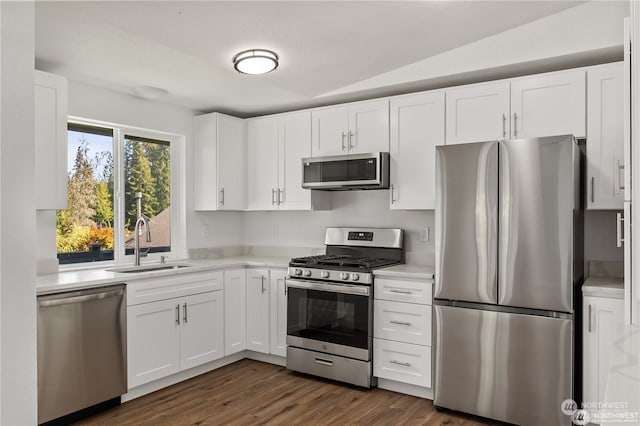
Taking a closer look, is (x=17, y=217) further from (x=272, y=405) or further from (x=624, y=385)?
(x=272, y=405)

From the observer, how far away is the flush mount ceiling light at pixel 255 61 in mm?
2986

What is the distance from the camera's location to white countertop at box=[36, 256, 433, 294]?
2861 millimetres

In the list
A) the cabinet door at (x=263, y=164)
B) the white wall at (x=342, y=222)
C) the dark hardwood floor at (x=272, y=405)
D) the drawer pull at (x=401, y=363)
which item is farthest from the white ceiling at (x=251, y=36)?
the dark hardwood floor at (x=272, y=405)

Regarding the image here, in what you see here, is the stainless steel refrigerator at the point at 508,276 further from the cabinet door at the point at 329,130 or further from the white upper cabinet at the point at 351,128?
the cabinet door at the point at 329,130

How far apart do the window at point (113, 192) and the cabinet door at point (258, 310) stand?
929mm

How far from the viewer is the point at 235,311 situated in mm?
→ 4086

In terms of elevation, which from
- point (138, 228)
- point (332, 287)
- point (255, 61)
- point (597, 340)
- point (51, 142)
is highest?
point (255, 61)

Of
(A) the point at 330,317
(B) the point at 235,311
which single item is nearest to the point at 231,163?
→ (B) the point at 235,311

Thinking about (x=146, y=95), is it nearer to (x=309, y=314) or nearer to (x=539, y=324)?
(x=309, y=314)

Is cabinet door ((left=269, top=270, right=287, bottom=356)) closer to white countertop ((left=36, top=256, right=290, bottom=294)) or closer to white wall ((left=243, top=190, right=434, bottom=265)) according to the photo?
white countertop ((left=36, top=256, right=290, bottom=294))

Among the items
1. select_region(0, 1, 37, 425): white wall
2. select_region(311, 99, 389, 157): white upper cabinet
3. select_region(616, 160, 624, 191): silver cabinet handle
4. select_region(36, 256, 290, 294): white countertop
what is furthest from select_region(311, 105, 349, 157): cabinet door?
select_region(0, 1, 37, 425): white wall

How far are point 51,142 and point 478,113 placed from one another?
2.87m

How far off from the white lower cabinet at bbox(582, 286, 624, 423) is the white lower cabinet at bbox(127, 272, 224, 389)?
2.67m

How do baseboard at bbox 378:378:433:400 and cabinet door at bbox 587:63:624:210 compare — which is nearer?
cabinet door at bbox 587:63:624:210
